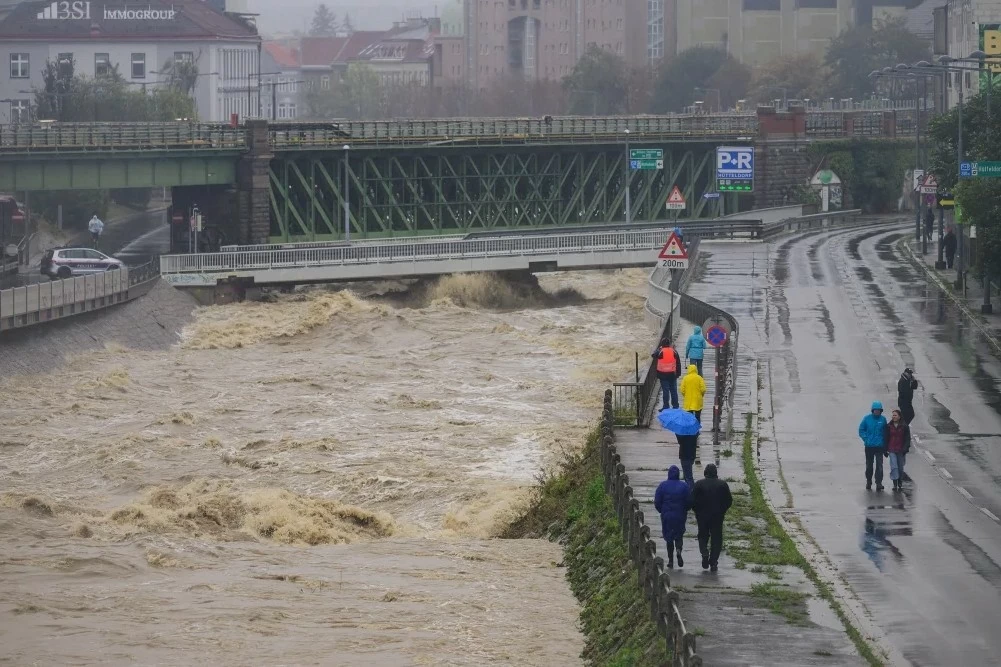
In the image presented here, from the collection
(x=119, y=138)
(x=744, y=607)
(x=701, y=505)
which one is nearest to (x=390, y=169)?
(x=119, y=138)

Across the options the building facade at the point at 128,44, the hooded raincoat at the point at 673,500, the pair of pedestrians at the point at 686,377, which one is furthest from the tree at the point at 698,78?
the hooded raincoat at the point at 673,500

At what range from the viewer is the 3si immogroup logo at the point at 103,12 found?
14688 centimetres

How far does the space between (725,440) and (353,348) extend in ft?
91.7

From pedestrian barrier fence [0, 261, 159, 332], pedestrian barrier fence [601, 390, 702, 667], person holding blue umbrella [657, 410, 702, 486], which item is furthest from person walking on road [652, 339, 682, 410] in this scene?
pedestrian barrier fence [0, 261, 159, 332]

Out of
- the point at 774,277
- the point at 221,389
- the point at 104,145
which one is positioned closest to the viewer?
the point at 221,389

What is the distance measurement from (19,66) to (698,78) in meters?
61.2

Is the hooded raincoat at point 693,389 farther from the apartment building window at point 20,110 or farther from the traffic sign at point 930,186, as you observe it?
the apartment building window at point 20,110

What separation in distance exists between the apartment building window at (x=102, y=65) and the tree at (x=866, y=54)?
62.4 m

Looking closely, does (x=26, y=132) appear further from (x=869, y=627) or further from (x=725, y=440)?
(x=869, y=627)

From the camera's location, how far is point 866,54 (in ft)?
526

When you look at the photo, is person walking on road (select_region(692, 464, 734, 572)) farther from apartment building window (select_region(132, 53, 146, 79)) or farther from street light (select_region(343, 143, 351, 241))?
apartment building window (select_region(132, 53, 146, 79))

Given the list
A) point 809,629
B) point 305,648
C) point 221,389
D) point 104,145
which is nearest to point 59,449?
point 221,389

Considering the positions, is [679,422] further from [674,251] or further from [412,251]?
[412,251]

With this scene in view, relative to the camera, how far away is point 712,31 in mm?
173750
